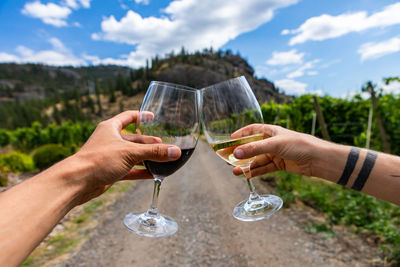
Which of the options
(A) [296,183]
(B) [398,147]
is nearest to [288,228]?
(A) [296,183]

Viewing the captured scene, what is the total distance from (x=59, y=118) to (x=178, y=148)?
92.8 metres

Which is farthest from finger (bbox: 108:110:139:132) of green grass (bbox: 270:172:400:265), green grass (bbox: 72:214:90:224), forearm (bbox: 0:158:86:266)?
green grass (bbox: 72:214:90:224)

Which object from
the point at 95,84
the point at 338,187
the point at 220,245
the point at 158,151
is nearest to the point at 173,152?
the point at 158,151


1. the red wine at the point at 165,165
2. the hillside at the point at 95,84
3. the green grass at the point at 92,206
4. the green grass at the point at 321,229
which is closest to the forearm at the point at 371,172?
the red wine at the point at 165,165

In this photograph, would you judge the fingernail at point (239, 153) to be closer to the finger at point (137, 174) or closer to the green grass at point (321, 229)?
the finger at point (137, 174)

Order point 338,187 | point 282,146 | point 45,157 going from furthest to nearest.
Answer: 1. point 45,157
2. point 338,187
3. point 282,146

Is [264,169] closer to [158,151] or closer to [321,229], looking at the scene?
[158,151]

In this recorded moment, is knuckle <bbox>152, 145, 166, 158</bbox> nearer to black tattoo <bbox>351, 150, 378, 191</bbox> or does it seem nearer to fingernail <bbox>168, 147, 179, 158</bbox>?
fingernail <bbox>168, 147, 179, 158</bbox>

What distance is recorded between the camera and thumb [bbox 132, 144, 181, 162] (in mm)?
1228

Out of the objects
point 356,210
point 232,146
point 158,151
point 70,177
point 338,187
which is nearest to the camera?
point 70,177

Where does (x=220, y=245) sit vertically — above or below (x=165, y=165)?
below

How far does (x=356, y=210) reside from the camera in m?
4.54

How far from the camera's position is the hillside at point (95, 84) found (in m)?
84.8

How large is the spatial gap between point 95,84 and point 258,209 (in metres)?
127
